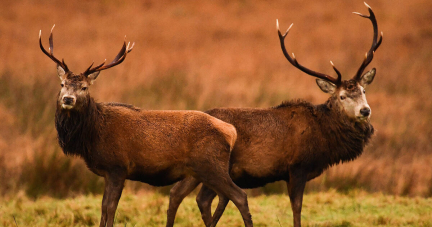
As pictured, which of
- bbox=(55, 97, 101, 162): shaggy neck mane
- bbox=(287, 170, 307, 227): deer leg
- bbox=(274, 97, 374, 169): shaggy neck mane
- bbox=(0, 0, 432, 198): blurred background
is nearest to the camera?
bbox=(55, 97, 101, 162): shaggy neck mane

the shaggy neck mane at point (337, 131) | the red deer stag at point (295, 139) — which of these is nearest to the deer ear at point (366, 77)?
the red deer stag at point (295, 139)

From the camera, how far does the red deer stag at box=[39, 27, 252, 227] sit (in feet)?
24.2

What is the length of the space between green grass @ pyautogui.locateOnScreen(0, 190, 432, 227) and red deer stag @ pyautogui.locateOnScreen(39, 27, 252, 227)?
1.46 m

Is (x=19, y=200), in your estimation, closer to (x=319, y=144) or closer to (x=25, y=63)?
(x=319, y=144)

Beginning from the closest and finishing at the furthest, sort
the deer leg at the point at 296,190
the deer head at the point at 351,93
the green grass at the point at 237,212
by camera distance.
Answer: the deer leg at the point at 296,190 < the deer head at the point at 351,93 < the green grass at the point at 237,212

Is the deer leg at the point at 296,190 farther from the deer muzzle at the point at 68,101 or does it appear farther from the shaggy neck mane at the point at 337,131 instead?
the deer muzzle at the point at 68,101

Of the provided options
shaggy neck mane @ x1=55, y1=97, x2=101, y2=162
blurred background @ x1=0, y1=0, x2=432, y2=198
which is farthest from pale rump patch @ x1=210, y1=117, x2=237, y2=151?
blurred background @ x1=0, y1=0, x2=432, y2=198

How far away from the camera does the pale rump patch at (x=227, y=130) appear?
7684mm

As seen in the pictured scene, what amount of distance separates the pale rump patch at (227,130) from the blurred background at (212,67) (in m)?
4.68

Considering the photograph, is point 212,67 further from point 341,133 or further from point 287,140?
point 287,140

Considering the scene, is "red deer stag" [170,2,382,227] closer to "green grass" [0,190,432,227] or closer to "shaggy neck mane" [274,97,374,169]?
"shaggy neck mane" [274,97,374,169]

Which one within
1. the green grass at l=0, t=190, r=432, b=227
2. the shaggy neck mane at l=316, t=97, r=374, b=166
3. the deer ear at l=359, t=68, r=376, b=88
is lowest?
the green grass at l=0, t=190, r=432, b=227

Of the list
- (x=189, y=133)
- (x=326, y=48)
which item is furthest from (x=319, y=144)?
(x=326, y=48)

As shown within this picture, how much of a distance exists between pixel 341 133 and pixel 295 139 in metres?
0.78
